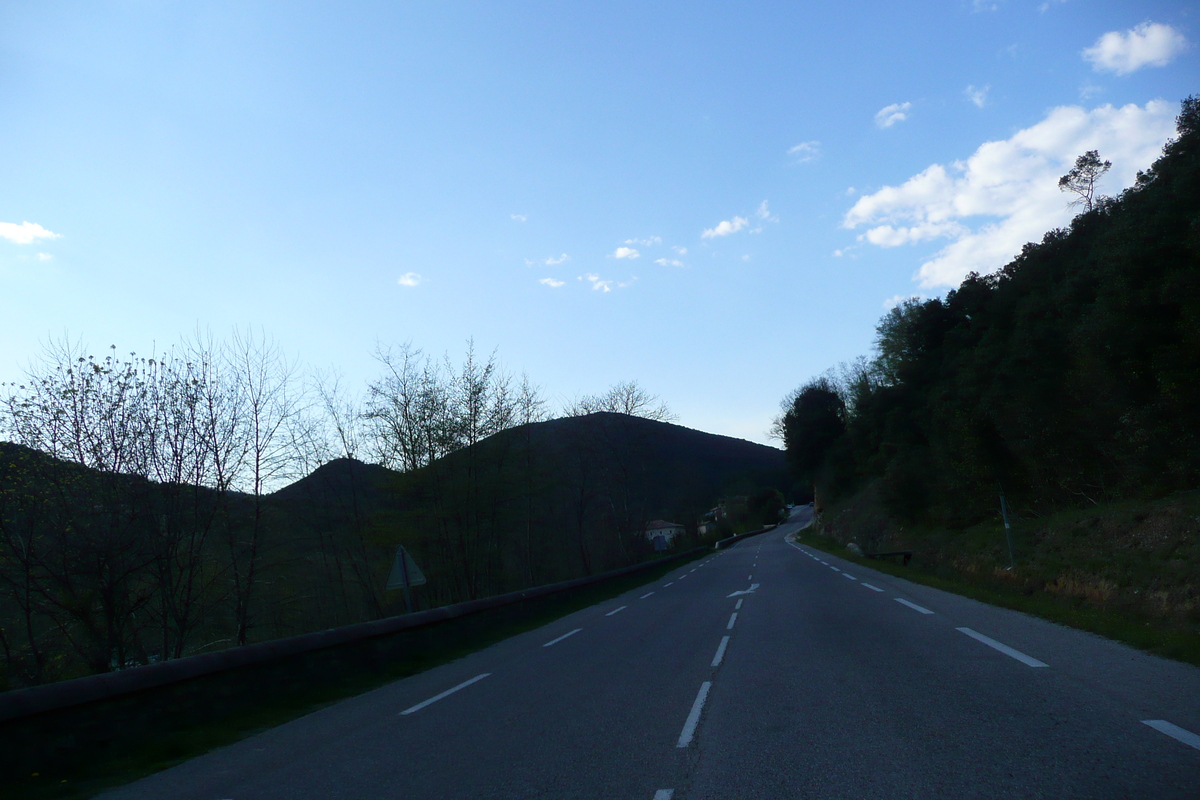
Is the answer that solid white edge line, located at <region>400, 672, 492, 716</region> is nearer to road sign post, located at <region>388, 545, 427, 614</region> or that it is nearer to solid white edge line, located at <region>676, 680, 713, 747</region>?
solid white edge line, located at <region>676, 680, 713, 747</region>

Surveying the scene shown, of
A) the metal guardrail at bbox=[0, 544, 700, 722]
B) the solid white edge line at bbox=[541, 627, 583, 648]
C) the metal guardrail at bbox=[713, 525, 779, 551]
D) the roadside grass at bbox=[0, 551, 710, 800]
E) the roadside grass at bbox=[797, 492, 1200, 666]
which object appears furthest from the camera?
the metal guardrail at bbox=[713, 525, 779, 551]

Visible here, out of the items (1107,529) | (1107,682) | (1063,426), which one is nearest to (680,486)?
(1063,426)

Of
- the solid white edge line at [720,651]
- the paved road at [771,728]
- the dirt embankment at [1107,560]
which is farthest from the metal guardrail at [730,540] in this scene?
the paved road at [771,728]

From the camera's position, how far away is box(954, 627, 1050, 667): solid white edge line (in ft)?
26.0

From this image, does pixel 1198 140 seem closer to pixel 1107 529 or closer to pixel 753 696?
pixel 1107 529

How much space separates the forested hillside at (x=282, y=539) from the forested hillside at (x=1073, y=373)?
16.8 m

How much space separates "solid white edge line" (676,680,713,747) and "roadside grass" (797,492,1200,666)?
486cm

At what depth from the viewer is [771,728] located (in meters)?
6.16

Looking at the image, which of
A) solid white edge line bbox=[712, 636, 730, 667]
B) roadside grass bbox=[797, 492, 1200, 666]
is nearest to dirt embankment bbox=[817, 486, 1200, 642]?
roadside grass bbox=[797, 492, 1200, 666]

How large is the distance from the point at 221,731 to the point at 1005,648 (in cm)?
932

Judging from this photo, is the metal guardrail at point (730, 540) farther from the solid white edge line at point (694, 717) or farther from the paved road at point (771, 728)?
the solid white edge line at point (694, 717)

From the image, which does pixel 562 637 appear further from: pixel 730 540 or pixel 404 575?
pixel 730 540

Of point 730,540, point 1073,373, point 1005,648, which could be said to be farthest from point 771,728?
point 730,540

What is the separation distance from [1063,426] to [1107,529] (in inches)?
278
